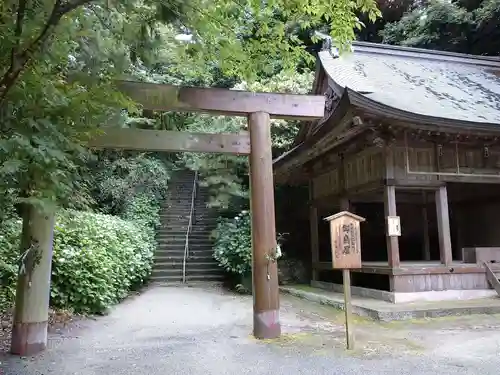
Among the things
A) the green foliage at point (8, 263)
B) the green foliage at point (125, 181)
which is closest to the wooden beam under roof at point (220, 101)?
the green foliage at point (8, 263)

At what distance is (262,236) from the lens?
564cm

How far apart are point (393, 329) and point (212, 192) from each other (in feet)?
26.7

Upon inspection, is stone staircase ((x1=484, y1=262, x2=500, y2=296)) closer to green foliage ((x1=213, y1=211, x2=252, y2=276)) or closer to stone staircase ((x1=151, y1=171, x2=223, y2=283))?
green foliage ((x1=213, y1=211, x2=252, y2=276))

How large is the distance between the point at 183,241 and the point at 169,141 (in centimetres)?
891

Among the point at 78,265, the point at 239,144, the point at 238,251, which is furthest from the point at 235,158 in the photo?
the point at 239,144

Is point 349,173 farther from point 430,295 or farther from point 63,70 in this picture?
point 63,70

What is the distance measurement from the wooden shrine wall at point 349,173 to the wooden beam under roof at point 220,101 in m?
3.16

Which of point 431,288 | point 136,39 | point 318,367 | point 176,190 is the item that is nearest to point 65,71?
point 136,39

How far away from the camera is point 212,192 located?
1355cm

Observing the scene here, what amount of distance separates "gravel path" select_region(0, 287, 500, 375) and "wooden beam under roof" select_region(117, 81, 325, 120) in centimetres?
302

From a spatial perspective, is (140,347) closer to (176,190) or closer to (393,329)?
(393,329)

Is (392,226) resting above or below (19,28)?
below

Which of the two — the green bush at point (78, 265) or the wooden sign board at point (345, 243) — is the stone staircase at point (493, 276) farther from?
the green bush at point (78, 265)

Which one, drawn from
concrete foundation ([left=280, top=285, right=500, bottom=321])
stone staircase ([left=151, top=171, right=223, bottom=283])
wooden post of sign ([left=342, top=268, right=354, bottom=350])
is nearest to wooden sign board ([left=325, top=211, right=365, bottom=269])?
wooden post of sign ([left=342, top=268, right=354, bottom=350])
